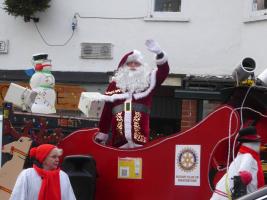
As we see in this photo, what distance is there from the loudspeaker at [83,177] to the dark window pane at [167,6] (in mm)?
5918

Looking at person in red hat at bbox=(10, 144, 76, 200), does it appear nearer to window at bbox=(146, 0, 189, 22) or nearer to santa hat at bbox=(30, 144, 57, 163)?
santa hat at bbox=(30, 144, 57, 163)

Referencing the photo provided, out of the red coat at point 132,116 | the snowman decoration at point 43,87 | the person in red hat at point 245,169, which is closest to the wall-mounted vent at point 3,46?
the snowman decoration at point 43,87

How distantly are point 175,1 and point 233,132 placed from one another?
6135mm

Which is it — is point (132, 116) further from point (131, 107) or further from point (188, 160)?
point (188, 160)

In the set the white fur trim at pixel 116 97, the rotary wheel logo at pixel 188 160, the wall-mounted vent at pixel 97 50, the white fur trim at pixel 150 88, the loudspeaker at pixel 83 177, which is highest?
the wall-mounted vent at pixel 97 50

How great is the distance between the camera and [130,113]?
662 cm

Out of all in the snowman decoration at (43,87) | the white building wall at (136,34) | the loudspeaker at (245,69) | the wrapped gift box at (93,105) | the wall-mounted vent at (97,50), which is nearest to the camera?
the loudspeaker at (245,69)

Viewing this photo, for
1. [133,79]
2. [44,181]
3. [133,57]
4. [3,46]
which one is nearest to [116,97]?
[133,79]

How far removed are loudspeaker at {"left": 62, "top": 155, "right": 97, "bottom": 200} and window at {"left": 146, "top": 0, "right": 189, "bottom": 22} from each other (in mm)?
5684

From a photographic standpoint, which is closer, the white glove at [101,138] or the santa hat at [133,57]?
the white glove at [101,138]

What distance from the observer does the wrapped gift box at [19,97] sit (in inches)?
289

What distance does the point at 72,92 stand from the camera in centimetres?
1145

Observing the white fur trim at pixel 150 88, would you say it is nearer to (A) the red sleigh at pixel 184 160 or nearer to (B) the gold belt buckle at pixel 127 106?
(B) the gold belt buckle at pixel 127 106

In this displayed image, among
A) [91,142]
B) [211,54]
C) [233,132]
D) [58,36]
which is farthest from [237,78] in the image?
[58,36]
